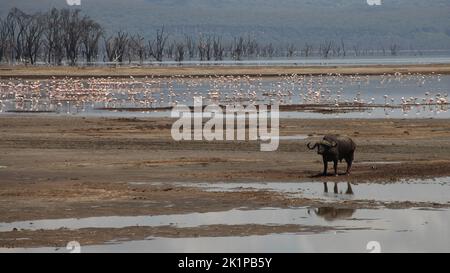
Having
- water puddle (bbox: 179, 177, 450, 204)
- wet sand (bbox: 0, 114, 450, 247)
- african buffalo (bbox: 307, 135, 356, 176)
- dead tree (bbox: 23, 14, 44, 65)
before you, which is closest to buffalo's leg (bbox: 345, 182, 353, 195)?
water puddle (bbox: 179, 177, 450, 204)

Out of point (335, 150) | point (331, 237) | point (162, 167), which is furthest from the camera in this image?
point (162, 167)

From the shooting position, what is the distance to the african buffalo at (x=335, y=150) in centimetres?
2272

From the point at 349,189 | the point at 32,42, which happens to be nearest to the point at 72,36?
the point at 32,42

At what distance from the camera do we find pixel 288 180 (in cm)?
2250

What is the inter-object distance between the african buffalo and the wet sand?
41 cm

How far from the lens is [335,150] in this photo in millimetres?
22750

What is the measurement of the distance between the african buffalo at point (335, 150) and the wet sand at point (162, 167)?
409 millimetres

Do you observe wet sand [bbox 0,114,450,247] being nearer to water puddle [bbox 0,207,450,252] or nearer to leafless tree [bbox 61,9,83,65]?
water puddle [bbox 0,207,450,252]

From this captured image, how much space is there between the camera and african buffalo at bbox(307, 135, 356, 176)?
22719 millimetres

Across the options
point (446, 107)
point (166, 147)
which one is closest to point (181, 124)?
point (166, 147)

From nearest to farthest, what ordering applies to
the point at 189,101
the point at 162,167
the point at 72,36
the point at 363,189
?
the point at 363,189
the point at 162,167
the point at 189,101
the point at 72,36

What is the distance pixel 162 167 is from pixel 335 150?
4.10 meters

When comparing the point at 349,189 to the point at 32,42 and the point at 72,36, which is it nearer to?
the point at 72,36

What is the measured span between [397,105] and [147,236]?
107 ft
